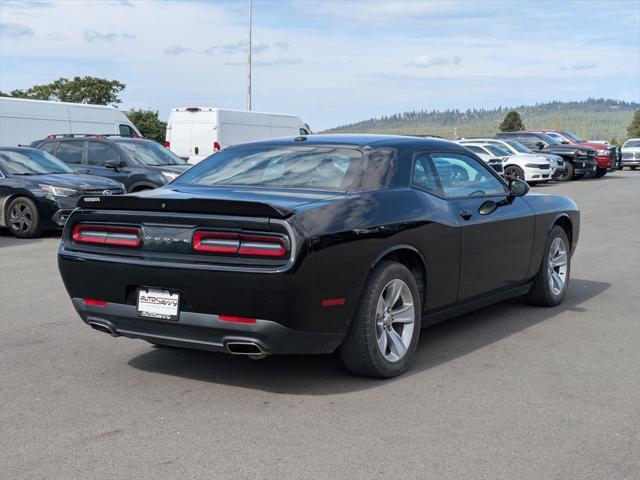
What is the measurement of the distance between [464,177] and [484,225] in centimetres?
40

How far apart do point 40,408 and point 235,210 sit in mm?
1505

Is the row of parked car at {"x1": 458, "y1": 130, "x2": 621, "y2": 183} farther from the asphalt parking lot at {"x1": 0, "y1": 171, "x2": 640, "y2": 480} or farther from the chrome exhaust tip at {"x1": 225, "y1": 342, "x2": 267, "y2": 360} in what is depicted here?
the chrome exhaust tip at {"x1": 225, "y1": 342, "x2": 267, "y2": 360}

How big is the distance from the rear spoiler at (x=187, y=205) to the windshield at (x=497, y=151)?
25402 millimetres

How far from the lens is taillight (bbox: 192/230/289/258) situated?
4863 millimetres

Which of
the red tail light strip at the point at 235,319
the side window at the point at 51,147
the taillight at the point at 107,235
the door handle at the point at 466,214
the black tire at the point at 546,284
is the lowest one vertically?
the black tire at the point at 546,284

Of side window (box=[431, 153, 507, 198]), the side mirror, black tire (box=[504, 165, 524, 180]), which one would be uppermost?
side window (box=[431, 153, 507, 198])

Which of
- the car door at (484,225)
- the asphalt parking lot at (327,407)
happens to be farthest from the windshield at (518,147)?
the car door at (484,225)

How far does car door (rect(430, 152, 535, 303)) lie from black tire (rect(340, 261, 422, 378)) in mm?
1008

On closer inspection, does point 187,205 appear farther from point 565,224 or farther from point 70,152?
point 70,152

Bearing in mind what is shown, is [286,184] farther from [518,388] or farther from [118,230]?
[518,388]

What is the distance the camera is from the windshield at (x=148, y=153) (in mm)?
17766

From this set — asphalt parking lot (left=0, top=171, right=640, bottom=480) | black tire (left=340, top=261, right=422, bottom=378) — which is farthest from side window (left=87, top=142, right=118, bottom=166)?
black tire (left=340, top=261, right=422, bottom=378)

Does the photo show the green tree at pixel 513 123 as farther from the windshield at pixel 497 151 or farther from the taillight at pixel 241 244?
the taillight at pixel 241 244

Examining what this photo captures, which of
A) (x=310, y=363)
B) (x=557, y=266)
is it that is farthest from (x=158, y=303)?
(x=557, y=266)
